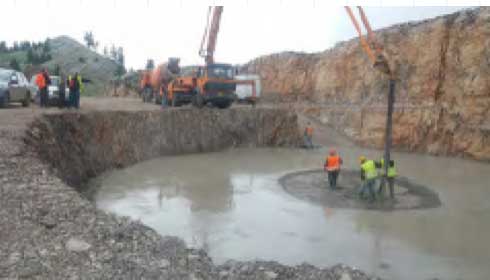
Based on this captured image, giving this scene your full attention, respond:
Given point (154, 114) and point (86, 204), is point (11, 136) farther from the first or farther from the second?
point (154, 114)

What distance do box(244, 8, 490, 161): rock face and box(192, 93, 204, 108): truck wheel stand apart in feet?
35.8

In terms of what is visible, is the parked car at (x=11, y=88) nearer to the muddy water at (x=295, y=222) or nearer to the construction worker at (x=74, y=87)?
the construction worker at (x=74, y=87)

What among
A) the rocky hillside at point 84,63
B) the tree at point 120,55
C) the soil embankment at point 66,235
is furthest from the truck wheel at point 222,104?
the tree at point 120,55

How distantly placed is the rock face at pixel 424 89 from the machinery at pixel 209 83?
9.38 meters

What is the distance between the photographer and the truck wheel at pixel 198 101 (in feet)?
74.3

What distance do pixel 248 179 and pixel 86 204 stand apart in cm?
969

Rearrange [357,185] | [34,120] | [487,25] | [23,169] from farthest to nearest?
1. [487,25]
2. [357,185]
3. [34,120]
4. [23,169]

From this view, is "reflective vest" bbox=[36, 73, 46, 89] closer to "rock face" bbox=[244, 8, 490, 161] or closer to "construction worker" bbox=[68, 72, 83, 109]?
"construction worker" bbox=[68, 72, 83, 109]

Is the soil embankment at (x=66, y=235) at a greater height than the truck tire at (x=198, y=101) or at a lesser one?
lesser

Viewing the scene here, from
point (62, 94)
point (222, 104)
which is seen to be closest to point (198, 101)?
point (222, 104)

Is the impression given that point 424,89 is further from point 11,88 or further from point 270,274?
Answer: point 270,274

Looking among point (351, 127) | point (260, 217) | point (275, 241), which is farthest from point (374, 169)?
point (351, 127)

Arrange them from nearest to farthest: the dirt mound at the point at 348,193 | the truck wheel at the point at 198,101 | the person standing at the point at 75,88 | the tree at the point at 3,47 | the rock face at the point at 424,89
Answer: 1. the dirt mound at the point at 348,193
2. the person standing at the point at 75,88
3. the truck wheel at the point at 198,101
4. the rock face at the point at 424,89
5. the tree at the point at 3,47

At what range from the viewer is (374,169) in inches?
531
